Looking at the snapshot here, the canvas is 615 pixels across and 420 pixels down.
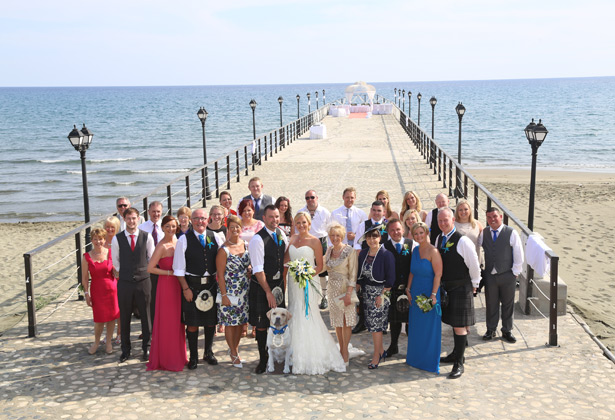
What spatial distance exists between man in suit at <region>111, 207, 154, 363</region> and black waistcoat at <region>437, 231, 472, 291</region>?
3.08 metres

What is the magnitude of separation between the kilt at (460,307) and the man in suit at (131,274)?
3.09m

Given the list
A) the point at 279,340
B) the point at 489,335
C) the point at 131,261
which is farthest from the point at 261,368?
the point at 489,335

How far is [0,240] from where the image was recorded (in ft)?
62.6

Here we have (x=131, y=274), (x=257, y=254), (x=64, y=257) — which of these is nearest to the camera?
(x=257, y=254)

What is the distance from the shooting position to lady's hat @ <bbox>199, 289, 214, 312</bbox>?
21.2 feet

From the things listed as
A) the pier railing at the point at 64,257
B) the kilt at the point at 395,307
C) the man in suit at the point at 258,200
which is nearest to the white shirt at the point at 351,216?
the man in suit at the point at 258,200

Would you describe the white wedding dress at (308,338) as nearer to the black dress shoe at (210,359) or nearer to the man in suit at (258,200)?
the black dress shoe at (210,359)

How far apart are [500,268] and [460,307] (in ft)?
3.46

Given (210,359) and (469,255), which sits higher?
Result: (469,255)

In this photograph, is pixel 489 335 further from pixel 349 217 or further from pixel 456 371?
pixel 349 217

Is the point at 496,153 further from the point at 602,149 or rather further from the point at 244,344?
the point at 244,344

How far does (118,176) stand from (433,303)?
1289 inches

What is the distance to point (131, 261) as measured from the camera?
687 cm

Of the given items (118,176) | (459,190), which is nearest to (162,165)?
(118,176)
